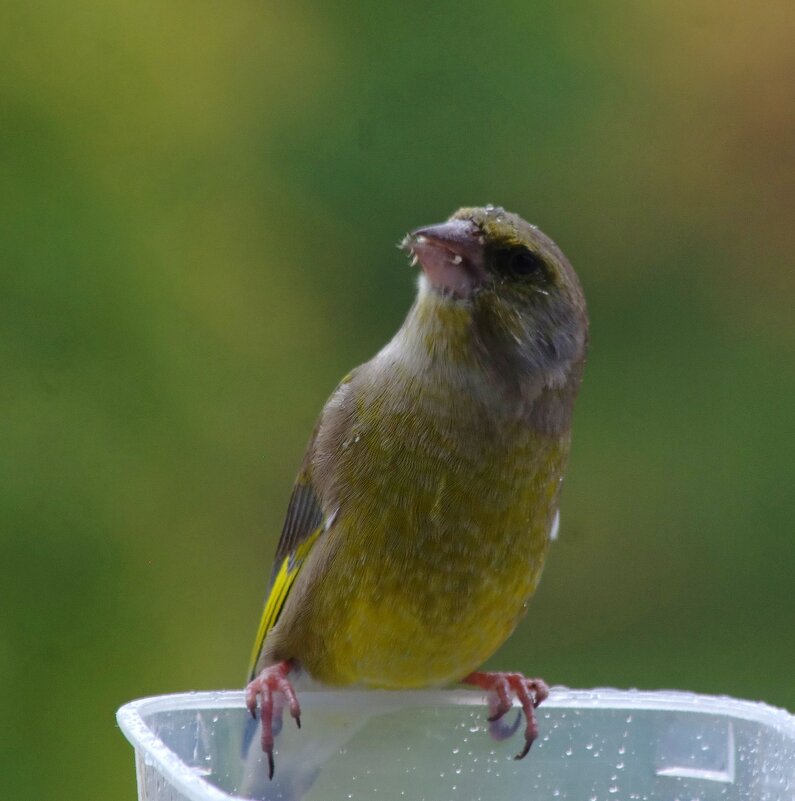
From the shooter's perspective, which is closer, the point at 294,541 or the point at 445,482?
the point at 445,482

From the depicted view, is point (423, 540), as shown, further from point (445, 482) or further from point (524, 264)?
point (524, 264)

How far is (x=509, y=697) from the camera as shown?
145 cm

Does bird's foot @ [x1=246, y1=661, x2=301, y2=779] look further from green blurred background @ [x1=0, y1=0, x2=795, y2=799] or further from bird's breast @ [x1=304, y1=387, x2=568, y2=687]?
green blurred background @ [x1=0, y1=0, x2=795, y2=799]

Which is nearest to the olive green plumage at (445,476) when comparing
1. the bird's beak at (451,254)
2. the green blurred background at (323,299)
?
the bird's beak at (451,254)

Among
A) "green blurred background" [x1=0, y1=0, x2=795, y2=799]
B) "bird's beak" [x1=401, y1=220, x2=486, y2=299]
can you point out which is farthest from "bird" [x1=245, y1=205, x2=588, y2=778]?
"green blurred background" [x1=0, y1=0, x2=795, y2=799]

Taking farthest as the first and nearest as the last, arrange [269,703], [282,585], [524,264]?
[282,585], [524,264], [269,703]

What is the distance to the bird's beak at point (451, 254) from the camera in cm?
136

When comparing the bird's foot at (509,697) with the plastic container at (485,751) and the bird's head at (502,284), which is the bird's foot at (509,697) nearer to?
the plastic container at (485,751)

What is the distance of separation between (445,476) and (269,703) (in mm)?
291

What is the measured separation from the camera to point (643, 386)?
2.42m

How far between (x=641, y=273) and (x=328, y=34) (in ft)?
2.30

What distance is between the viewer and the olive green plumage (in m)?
1.39

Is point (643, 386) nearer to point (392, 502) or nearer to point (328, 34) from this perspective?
point (328, 34)

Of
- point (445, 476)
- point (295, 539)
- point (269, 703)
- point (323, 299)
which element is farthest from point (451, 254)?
point (323, 299)
